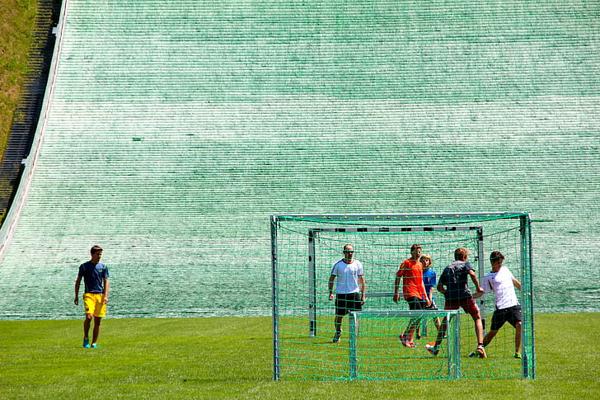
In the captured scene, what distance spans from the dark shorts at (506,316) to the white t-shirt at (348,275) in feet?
9.37

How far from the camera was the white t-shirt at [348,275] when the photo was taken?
50.4 ft

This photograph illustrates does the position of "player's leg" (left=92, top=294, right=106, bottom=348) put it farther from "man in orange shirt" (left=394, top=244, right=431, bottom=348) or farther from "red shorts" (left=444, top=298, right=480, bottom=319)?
"red shorts" (left=444, top=298, right=480, bottom=319)

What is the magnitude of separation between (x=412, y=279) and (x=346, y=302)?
1.30 metres

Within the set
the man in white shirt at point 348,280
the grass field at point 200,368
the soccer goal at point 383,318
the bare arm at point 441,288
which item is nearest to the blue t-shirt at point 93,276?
the grass field at point 200,368

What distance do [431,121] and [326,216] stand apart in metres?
18.4

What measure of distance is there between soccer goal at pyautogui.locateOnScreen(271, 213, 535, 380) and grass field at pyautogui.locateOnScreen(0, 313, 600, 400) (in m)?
0.47

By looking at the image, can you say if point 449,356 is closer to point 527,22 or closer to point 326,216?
point 326,216

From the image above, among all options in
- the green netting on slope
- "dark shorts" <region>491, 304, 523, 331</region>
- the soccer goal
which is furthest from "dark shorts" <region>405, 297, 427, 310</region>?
the green netting on slope

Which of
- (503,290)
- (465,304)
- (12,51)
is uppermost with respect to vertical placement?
(12,51)

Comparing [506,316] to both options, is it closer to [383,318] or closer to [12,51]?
[383,318]

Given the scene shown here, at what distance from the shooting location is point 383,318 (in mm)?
11945

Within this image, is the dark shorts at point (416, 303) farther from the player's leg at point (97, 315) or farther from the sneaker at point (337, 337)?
the player's leg at point (97, 315)

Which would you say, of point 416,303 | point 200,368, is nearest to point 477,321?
point 416,303

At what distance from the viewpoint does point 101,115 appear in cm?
2959
